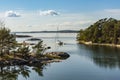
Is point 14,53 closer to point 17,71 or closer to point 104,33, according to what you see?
point 17,71

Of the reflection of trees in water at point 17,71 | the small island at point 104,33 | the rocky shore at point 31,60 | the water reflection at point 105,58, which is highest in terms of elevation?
the small island at point 104,33

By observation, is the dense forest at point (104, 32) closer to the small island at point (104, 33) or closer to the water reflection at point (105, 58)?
the small island at point (104, 33)

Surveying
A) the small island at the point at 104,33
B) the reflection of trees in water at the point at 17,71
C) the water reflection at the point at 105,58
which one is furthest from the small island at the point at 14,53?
the small island at the point at 104,33

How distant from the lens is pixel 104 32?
15988 centimetres

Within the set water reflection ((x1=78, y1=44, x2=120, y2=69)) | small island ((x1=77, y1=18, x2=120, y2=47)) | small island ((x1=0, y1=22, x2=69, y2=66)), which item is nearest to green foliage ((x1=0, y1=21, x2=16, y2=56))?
small island ((x1=0, y1=22, x2=69, y2=66))

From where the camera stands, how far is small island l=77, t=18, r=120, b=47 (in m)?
152

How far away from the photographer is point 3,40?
84188 millimetres

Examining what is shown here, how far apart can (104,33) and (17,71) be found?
97275 mm

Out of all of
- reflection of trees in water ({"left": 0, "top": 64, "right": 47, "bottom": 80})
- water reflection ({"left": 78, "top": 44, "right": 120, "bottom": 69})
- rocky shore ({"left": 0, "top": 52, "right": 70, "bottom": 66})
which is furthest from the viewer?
water reflection ({"left": 78, "top": 44, "right": 120, "bottom": 69})

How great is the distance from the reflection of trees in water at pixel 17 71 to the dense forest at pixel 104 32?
80923 mm

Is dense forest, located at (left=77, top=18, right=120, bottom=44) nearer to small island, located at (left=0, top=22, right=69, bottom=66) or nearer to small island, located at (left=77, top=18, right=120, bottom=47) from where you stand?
small island, located at (left=77, top=18, right=120, bottom=47)

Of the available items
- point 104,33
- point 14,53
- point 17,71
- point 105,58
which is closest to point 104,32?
point 104,33

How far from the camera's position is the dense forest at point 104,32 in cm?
15212

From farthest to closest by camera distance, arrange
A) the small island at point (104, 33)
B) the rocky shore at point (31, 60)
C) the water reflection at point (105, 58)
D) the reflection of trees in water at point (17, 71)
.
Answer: the small island at point (104, 33), the water reflection at point (105, 58), the rocky shore at point (31, 60), the reflection of trees in water at point (17, 71)
